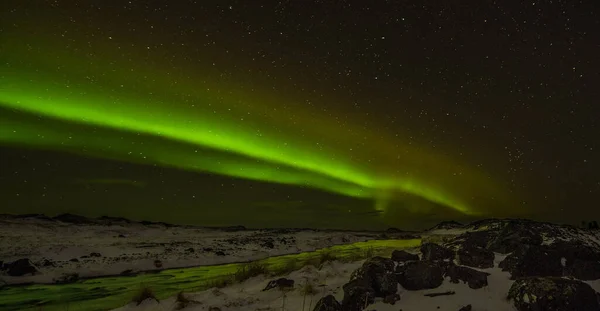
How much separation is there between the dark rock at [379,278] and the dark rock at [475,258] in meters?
2.70

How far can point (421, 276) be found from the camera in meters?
9.35

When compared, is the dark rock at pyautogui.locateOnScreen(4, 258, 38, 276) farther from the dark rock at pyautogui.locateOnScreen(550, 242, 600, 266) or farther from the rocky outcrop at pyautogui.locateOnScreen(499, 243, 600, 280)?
the dark rock at pyautogui.locateOnScreen(550, 242, 600, 266)

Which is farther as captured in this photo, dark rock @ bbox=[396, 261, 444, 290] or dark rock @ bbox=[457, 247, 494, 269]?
dark rock @ bbox=[457, 247, 494, 269]

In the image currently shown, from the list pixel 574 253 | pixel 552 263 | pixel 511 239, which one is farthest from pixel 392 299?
pixel 511 239

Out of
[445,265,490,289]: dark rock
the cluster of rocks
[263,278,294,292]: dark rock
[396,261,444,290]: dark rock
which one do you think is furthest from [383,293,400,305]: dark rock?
[263,278,294,292]: dark rock

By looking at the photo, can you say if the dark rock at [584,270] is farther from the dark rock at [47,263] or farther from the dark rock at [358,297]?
the dark rock at [47,263]

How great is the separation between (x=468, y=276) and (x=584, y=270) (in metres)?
2.90


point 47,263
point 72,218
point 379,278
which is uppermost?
point 379,278

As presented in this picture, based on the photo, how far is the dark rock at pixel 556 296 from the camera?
7.37 metres

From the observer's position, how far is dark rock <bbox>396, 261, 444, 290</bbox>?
927 centimetres

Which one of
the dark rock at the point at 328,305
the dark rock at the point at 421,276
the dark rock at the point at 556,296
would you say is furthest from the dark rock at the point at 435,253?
the dark rock at the point at 328,305

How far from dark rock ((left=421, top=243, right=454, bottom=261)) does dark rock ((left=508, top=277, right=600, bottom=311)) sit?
3.74 metres

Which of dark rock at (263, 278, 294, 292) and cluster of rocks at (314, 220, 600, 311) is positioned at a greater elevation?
cluster of rocks at (314, 220, 600, 311)

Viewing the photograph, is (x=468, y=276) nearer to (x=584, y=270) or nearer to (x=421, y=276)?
(x=421, y=276)
